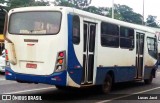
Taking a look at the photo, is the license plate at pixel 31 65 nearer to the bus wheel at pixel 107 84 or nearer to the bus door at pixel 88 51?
the bus door at pixel 88 51

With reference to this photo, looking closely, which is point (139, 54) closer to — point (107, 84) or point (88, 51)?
point (107, 84)

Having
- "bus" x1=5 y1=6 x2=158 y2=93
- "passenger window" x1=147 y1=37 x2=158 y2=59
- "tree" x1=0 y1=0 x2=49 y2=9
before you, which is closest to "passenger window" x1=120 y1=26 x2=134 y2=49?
"bus" x1=5 y1=6 x2=158 y2=93

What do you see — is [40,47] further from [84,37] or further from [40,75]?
[84,37]

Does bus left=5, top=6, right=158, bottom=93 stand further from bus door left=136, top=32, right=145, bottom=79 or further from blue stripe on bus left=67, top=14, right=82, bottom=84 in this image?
bus door left=136, top=32, right=145, bottom=79

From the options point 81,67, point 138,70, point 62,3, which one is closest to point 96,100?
point 81,67

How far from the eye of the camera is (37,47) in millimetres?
12141

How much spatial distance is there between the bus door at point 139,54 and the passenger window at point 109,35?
2940 millimetres

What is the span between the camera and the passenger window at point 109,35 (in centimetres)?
1441

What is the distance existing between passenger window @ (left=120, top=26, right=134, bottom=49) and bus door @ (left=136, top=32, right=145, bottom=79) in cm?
93

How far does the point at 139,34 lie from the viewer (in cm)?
1867

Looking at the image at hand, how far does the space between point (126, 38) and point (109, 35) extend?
2.05m

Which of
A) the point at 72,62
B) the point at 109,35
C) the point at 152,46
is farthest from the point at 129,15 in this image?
the point at 72,62

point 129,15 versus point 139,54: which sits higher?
point 129,15

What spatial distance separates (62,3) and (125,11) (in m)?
35.2
